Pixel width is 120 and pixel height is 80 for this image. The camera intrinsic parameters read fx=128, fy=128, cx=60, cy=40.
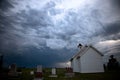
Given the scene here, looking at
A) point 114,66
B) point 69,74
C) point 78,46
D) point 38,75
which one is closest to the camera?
point 38,75

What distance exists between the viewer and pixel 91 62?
1241 inches

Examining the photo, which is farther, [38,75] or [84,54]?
[84,54]

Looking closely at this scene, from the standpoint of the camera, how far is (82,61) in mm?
31547

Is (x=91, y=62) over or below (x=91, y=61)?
below

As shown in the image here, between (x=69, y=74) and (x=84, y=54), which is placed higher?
(x=84, y=54)

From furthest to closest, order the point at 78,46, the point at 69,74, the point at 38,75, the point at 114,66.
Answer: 1. the point at 114,66
2. the point at 78,46
3. the point at 69,74
4. the point at 38,75

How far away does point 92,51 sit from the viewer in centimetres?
3216

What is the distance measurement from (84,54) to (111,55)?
70.2 ft

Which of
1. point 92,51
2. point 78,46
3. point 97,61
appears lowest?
point 97,61

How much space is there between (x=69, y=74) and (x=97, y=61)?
39.5ft

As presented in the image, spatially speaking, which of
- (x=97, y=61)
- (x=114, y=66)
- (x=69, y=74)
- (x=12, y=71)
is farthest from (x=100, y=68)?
(x=12, y=71)

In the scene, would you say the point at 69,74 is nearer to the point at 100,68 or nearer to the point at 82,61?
the point at 82,61

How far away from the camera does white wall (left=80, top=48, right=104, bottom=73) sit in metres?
31.5

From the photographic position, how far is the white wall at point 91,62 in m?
31.5
